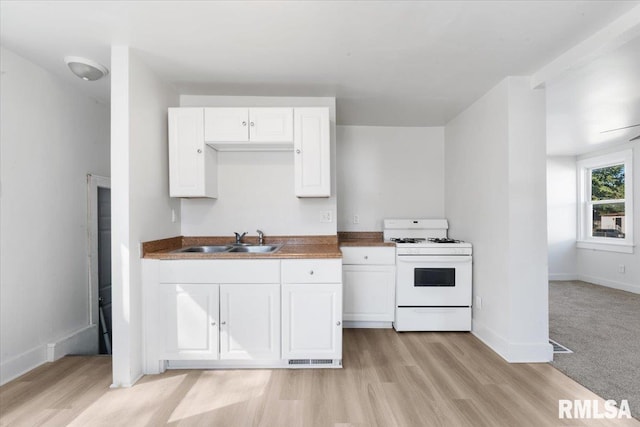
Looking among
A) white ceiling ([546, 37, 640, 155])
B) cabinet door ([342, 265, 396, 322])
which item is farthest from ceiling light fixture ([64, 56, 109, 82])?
white ceiling ([546, 37, 640, 155])

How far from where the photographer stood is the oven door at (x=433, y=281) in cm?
307

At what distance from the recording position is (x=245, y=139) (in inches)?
104

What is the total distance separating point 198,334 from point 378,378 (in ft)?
4.47

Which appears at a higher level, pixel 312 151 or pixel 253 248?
pixel 312 151

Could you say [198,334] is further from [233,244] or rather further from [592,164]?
[592,164]

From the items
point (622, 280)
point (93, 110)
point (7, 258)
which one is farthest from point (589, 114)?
point (7, 258)

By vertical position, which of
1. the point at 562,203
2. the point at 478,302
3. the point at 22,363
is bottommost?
the point at 22,363

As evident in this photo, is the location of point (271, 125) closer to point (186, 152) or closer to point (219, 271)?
point (186, 152)

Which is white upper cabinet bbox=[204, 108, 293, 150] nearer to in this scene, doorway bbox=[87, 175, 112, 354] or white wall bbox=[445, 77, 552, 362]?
doorway bbox=[87, 175, 112, 354]

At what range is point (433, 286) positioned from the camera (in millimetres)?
3094

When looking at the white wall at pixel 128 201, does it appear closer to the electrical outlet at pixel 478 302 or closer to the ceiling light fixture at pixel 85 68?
the ceiling light fixture at pixel 85 68

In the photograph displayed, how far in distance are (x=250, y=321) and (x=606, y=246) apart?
5.80 metres

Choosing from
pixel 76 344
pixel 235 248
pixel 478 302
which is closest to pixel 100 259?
pixel 76 344

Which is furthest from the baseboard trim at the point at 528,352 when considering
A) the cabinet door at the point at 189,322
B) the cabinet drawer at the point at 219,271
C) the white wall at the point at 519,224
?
the cabinet door at the point at 189,322
